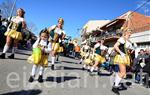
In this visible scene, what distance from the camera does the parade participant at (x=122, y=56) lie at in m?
10.1

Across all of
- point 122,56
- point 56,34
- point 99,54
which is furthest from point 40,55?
point 99,54

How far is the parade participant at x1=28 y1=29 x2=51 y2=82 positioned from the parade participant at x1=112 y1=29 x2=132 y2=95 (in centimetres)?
214

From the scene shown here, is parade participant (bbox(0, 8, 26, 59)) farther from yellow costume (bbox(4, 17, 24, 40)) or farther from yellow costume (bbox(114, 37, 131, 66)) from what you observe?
yellow costume (bbox(114, 37, 131, 66))

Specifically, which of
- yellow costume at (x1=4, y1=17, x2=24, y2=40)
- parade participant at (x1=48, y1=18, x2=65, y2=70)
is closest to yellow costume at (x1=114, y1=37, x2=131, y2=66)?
parade participant at (x1=48, y1=18, x2=65, y2=70)

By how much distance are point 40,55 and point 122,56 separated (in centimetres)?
249

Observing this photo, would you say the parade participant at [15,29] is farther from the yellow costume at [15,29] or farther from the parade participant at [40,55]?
the parade participant at [40,55]

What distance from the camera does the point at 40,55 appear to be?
31.7 feet

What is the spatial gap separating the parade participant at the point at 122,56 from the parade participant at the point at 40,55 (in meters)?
2.14

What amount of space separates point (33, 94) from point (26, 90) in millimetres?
369

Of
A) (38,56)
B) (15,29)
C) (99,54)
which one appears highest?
(15,29)

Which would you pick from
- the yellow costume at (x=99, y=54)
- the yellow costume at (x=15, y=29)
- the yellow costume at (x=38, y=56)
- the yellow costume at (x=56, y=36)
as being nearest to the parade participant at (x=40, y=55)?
the yellow costume at (x=38, y=56)

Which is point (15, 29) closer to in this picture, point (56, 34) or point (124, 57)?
point (56, 34)

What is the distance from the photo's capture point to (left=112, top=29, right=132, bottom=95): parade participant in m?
10.1

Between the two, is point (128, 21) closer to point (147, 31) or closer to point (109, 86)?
point (147, 31)
